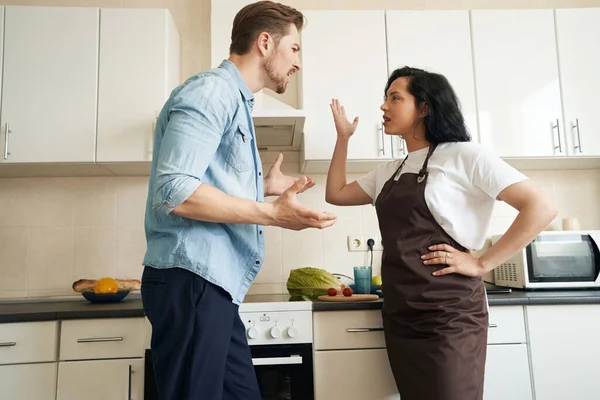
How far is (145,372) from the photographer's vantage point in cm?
176

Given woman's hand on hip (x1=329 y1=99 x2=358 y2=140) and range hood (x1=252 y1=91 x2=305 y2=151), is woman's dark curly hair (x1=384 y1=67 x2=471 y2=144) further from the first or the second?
range hood (x1=252 y1=91 x2=305 y2=151)

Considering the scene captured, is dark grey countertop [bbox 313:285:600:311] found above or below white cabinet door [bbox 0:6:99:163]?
below

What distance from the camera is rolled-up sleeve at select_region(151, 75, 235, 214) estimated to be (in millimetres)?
1022

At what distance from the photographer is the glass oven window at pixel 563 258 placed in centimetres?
215

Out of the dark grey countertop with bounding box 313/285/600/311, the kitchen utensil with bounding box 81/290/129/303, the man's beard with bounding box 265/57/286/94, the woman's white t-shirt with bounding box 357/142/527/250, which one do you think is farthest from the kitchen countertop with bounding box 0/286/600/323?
the man's beard with bounding box 265/57/286/94

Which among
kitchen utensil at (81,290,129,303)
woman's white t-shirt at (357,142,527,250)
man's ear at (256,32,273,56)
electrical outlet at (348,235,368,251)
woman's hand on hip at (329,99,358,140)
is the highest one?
man's ear at (256,32,273,56)

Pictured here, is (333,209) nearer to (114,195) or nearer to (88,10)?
(114,195)

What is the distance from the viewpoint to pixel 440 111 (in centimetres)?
167

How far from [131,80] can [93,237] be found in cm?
85

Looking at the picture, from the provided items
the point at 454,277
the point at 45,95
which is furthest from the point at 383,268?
the point at 45,95

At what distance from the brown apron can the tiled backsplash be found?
34.5 inches

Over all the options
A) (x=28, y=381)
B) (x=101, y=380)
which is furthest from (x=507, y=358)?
(x=28, y=381)

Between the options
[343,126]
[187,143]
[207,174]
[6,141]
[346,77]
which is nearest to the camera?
[187,143]

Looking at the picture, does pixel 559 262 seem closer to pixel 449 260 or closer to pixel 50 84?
pixel 449 260
